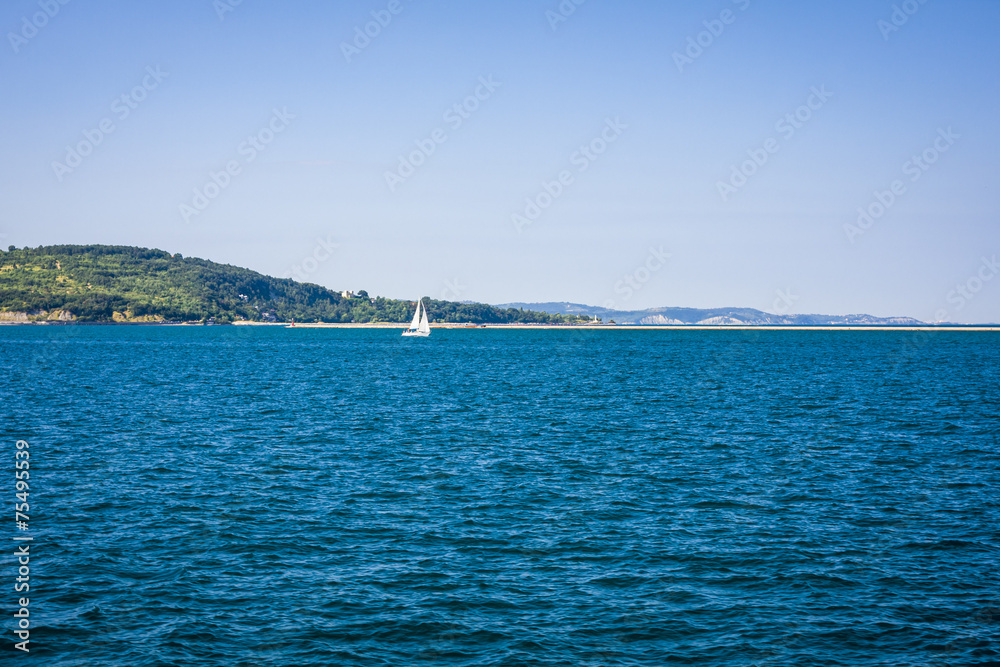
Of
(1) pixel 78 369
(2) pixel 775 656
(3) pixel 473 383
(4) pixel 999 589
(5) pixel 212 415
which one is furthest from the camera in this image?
(1) pixel 78 369

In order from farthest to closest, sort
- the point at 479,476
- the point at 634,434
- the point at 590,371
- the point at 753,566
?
the point at 590,371 → the point at 634,434 → the point at 479,476 → the point at 753,566

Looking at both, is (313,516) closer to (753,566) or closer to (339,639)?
(339,639)

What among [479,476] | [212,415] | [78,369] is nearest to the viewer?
[479,476]

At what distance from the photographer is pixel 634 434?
1793 inches

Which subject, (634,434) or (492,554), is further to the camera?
(634,434)

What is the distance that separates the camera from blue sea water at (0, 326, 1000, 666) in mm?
16703

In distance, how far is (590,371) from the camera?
10706cm

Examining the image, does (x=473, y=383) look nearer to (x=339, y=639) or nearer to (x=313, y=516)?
(x=313, y=516)

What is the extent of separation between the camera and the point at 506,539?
2384cm

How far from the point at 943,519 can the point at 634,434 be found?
67.8 ft

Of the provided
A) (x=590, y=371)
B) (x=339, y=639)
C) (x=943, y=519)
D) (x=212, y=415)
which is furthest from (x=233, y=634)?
(x=590, y=371)

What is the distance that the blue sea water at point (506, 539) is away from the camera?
16.7 meters

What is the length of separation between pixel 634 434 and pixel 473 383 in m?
40.9

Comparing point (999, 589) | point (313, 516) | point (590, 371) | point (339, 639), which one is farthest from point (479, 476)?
point (590, 371)
